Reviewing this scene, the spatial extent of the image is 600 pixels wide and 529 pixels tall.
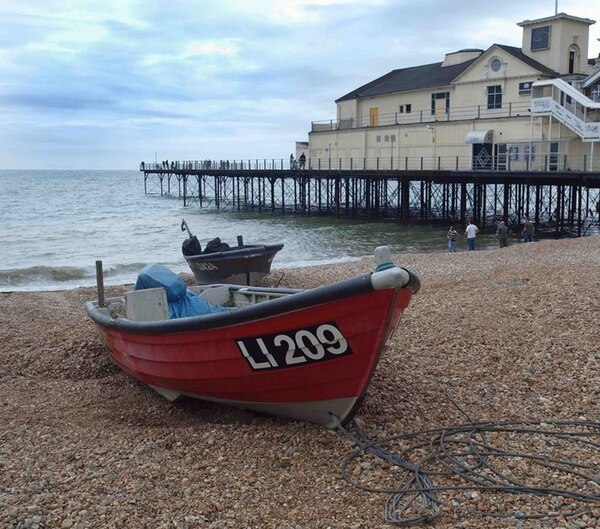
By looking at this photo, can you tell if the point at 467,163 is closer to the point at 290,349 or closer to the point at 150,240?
the point at 150,240

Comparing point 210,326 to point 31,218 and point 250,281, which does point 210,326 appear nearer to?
point 250,281

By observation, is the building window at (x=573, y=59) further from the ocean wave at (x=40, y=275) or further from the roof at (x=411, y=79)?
the ocean wave at (x=40, y=275)

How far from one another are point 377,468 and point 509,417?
68.3 inches

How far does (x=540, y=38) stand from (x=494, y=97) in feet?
12.3

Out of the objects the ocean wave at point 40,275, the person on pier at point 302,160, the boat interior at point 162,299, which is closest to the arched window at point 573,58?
the person on pier at point 302,160

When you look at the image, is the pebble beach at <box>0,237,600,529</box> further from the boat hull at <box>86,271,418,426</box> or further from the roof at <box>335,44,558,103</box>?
the roof at <box>335,44,558,103</box>

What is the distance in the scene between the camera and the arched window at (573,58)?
113 ft

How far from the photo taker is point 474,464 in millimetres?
5758

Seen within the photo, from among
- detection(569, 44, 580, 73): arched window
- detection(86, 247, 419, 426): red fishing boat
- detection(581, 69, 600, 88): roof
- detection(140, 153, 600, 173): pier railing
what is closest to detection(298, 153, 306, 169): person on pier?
detection(140, 153, 600, 173): pier railing

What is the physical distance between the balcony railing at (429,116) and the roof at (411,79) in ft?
4.81

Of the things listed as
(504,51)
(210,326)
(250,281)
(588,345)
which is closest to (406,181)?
(504,51)

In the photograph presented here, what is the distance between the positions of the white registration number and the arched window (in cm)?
3326

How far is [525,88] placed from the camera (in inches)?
1315

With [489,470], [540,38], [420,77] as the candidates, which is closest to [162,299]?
[489,470]
